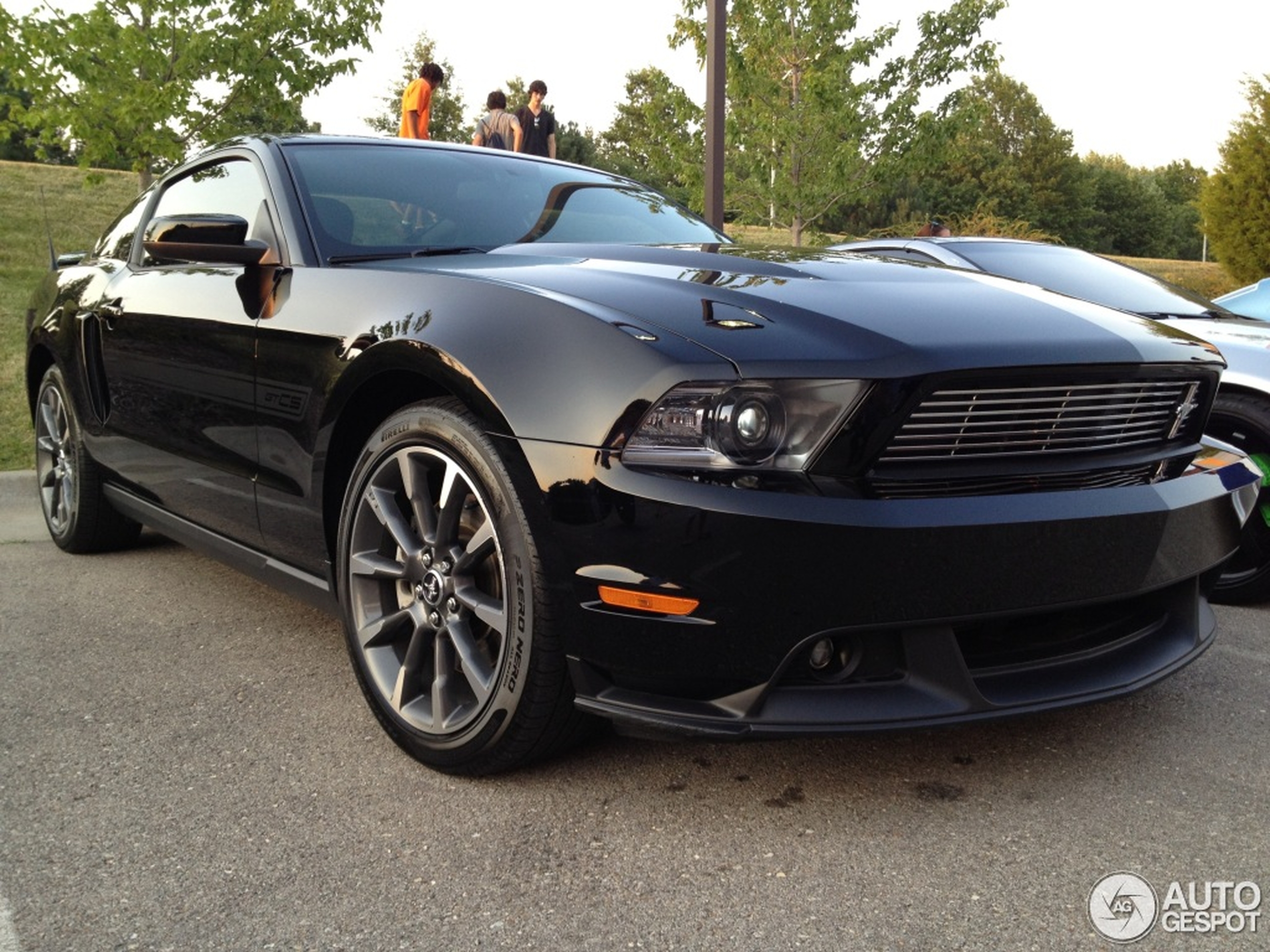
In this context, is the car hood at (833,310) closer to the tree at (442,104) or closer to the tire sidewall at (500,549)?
the tire sidewall at (500,549)

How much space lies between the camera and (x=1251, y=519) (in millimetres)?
4051

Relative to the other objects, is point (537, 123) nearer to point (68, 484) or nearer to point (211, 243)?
point (68, 484)

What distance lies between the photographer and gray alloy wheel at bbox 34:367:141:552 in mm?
4492

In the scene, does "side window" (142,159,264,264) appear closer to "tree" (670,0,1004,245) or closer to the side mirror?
the side mirror

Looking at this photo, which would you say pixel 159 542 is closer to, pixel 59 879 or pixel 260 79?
pixel 59 879

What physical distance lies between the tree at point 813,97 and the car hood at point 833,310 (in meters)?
11.1

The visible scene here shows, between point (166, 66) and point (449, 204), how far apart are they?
22.0 feet

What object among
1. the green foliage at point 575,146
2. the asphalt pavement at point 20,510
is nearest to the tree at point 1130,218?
the green foliage at point 575,146

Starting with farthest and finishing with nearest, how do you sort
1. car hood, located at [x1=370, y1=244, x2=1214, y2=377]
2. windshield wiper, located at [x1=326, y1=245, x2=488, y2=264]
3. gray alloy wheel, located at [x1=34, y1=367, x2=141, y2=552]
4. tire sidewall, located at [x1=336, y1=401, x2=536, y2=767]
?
gray alloy wheel, located at [x1=34, y1=367, x2=141, y2=552], windshield wiper, located at [x1=326, y1=245, x2=488, y2=264], tire sidewall, located at [x1=336, y1=401, x2=536, y2=767], car hood, located at [x1=370, y1=244, x2=1214, y2=377]

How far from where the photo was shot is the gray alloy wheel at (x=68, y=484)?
14.7 feet

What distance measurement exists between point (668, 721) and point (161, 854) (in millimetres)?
988

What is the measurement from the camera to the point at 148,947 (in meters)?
1.90

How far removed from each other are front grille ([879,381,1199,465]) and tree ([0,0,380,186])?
800 cm

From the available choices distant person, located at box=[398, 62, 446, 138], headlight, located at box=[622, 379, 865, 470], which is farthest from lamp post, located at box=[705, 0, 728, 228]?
headlight, located at box=[622, 379, 865, 470]
